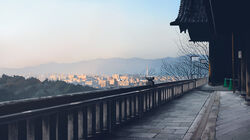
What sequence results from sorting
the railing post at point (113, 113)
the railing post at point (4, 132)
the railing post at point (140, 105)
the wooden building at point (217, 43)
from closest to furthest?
the railing post at point (4, 132)
the railing post at point (113, 113)
the railing post at point (140, 105)
the wooden building at point (217, 43)

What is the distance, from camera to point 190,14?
2275 centimetres

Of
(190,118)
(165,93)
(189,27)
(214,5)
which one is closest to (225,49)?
(189,27)

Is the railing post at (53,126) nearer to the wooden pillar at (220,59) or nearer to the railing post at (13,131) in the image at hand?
the railing post at (13,131)

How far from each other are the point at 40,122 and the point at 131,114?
5.10 meters

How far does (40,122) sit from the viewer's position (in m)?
4.82

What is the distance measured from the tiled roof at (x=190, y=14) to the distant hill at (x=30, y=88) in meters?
36.4

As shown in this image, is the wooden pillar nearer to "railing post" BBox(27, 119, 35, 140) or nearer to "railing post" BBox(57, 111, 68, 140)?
"railing post" BBox(57, 111, 68, 140)

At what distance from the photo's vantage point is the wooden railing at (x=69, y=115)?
4.38 metres

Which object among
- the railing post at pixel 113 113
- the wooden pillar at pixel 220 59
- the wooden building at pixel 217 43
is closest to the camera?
the railing post at pixel 113 113

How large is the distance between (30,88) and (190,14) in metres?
49.2

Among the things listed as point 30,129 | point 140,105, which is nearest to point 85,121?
point 30,129

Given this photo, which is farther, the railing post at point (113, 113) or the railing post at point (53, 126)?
the railing post at point (113, 113)

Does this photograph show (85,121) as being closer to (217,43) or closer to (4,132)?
(4,132)

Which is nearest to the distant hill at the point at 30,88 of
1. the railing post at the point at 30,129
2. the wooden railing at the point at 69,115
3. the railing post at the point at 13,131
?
the wooden railing at the point at 69,115
